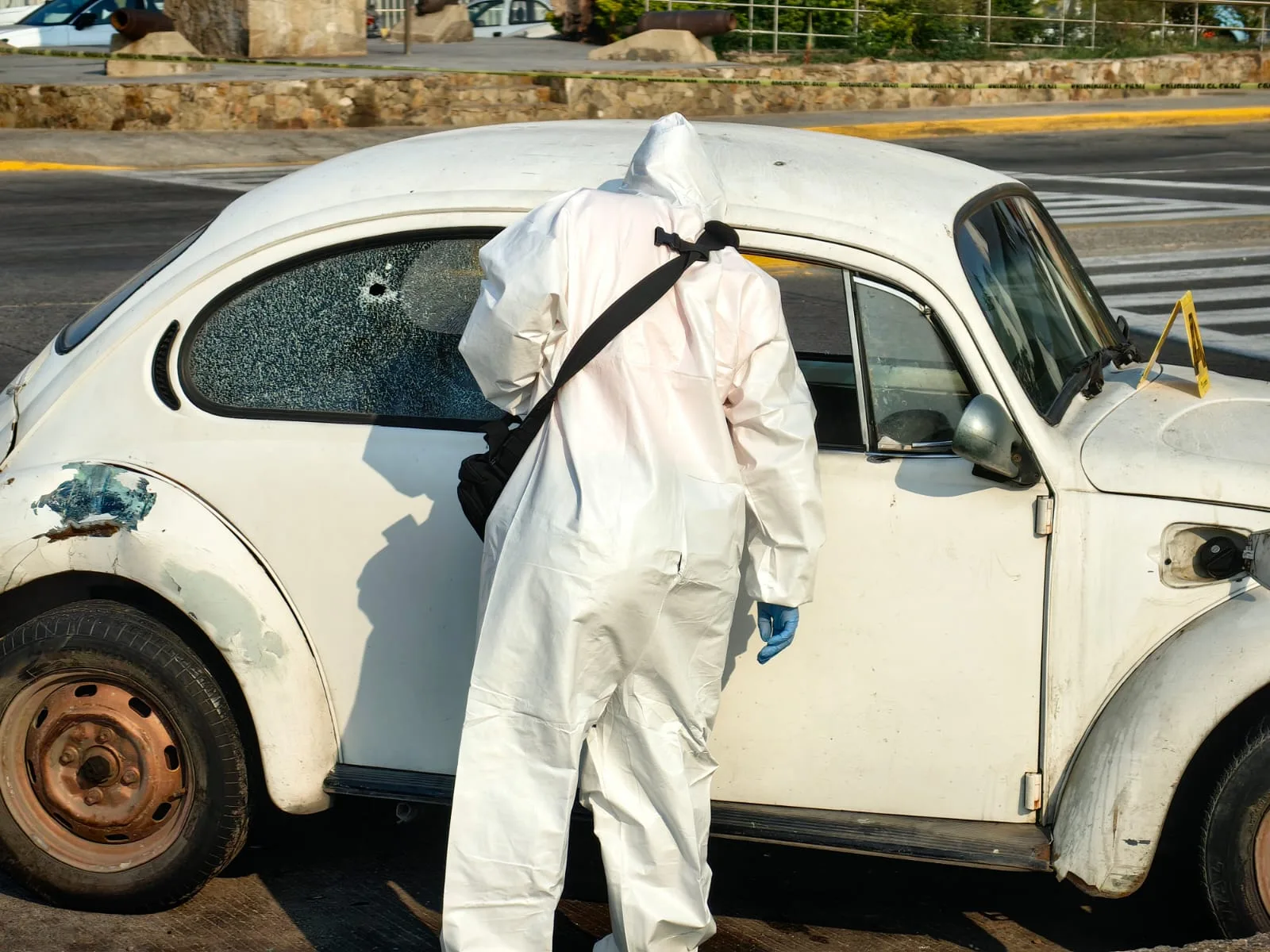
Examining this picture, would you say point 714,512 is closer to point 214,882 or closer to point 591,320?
point 591,320

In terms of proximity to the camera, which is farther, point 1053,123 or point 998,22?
point 998,22

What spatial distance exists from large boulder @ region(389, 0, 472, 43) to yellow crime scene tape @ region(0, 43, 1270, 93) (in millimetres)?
5327

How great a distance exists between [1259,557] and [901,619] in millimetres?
719

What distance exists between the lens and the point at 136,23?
19.7m

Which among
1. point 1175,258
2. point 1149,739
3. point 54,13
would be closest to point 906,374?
point 1149,739

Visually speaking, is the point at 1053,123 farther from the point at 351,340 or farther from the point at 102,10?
the point at 351,340

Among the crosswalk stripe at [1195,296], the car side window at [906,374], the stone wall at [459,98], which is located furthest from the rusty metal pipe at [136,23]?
the car side window at [906,374]

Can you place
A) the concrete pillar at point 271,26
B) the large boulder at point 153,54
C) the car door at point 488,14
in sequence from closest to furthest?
the large boulder at point 153,54
the concrete pillar at point 271,26
the car door at point 488,14

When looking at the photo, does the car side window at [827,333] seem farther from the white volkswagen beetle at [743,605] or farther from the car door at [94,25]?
the car door at [94,25]

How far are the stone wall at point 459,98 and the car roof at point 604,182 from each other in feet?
42.7

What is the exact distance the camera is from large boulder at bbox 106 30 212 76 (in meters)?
19.4

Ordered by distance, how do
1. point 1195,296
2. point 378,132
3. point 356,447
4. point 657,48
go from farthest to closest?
1. point 657,48
2. point 378,132
3. point 1195,296
4. point 356,447

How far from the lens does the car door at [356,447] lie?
11.1ft

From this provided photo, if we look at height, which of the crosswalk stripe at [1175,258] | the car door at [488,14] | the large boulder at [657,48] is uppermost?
the car door at [488,14]
